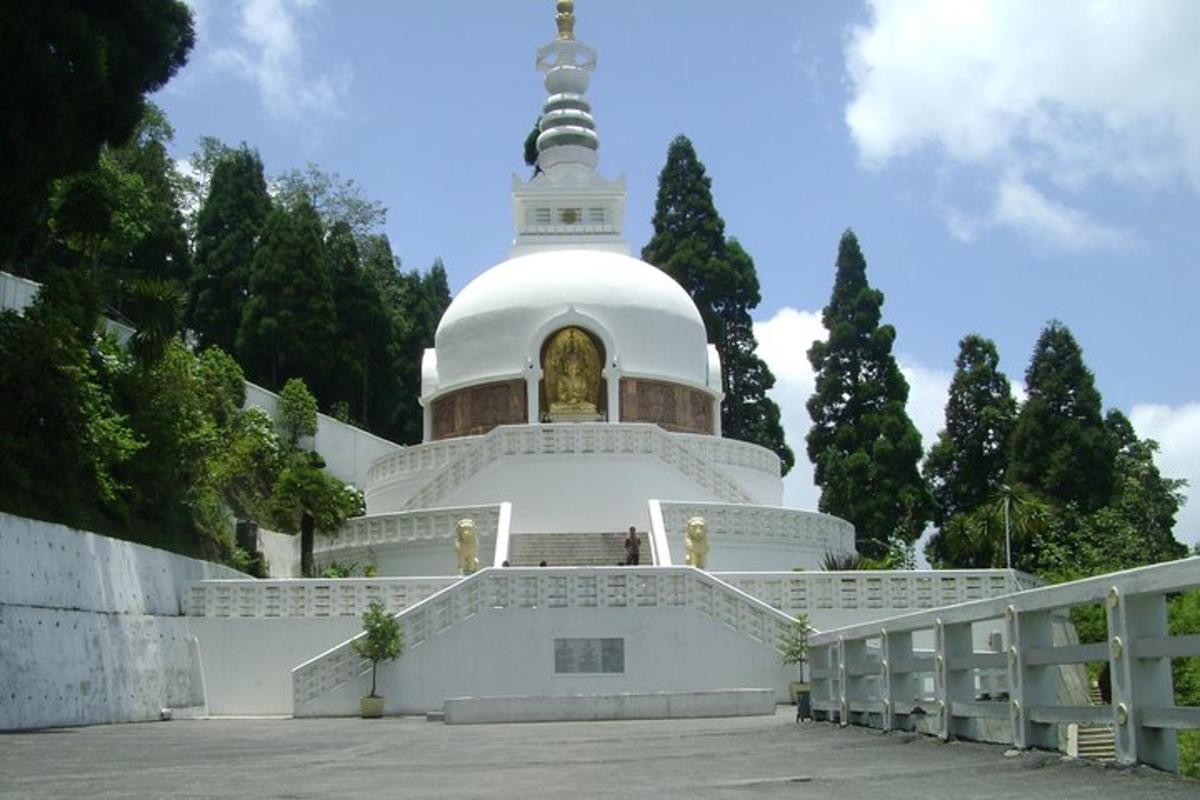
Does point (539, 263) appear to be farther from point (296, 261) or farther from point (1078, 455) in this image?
point (1078, 455)

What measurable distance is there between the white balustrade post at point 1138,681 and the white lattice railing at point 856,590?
1589 cm

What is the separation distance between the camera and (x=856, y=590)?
76.0 feet

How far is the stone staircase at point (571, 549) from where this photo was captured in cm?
2692

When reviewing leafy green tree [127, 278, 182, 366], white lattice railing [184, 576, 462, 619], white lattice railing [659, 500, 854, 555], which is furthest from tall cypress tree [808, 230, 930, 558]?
leafy green tree [127, 278, 182, 366]

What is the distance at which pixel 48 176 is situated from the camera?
1722 centimetres

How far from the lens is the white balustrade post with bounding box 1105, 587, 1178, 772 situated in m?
6.89

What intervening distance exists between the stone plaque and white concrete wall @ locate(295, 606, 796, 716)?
0.08 metres

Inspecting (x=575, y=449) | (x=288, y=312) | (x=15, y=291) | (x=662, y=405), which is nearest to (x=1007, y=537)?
(x=662, y=405)

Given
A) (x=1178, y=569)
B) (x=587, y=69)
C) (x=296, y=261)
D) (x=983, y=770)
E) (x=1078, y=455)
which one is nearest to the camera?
(x=1178, y=569)

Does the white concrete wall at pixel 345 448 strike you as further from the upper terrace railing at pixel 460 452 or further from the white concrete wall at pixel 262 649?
the white concrete wall at pixel 262 649

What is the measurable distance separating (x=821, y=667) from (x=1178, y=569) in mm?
8761

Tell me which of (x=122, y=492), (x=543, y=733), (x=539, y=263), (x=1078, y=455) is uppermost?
(x=539, y=263)

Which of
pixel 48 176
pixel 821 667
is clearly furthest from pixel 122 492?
pixel 821 667

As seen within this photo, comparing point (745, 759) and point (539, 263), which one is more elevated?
point (539, 263)
